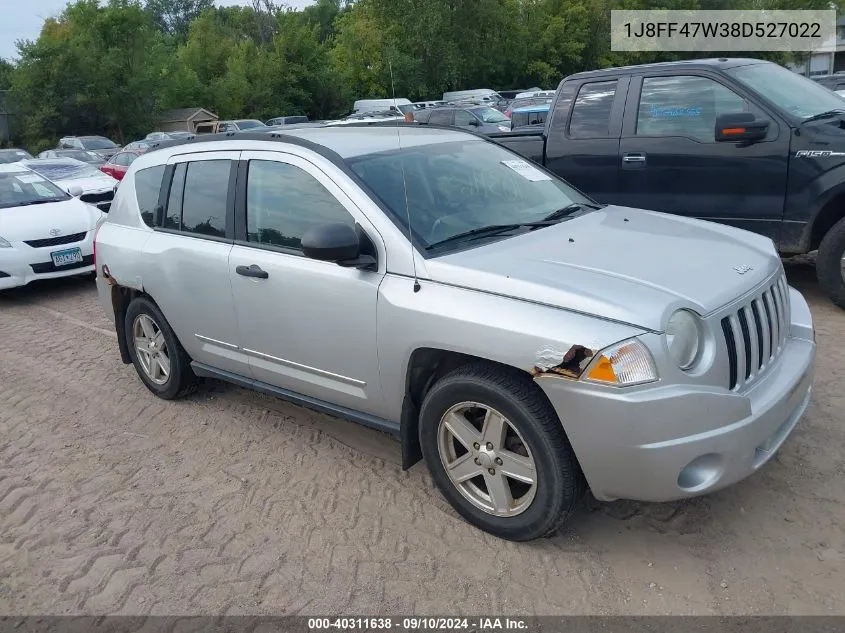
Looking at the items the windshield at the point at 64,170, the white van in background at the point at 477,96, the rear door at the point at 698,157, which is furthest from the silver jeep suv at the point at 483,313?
the white van in background at the point at 477,96

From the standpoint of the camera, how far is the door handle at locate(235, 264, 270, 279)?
13.4ft

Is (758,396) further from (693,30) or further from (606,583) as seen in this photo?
(693,30)

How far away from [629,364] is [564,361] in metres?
0.24

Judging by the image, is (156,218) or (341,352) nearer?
(341,352)

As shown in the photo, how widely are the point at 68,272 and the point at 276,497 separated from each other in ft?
20.2

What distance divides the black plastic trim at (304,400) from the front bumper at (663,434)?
1.06m

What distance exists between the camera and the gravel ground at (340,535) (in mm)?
3096

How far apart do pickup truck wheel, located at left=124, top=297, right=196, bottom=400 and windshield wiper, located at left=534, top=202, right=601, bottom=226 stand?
2558mm

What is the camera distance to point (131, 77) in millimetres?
44062

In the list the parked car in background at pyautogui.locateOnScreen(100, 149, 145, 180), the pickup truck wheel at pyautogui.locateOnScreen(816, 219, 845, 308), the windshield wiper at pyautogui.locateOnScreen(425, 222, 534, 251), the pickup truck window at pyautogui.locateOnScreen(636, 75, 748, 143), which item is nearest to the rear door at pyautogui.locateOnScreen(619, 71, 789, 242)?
the pickup truck window at pyautogui.locateOnScreen(636, 75, 748, 143)

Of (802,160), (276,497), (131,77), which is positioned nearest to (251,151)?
(276,497)

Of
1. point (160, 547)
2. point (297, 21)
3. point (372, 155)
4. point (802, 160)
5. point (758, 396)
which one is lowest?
point (160, 547)

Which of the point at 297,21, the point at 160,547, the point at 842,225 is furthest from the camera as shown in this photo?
the point at 297,21

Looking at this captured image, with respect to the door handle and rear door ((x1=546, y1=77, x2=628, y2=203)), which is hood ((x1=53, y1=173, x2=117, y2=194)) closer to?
rear door ((x1=546, y1=77, x2=628, y2=203))
